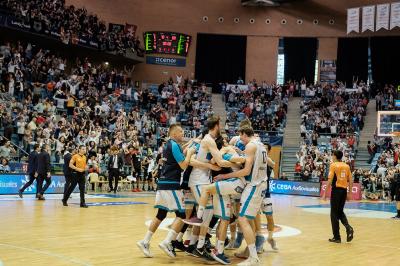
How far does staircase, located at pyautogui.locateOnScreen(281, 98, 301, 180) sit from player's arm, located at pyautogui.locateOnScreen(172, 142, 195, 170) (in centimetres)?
2257

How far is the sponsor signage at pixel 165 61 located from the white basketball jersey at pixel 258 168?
32.3 meters

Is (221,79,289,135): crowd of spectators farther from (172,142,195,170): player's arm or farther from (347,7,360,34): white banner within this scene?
(172,142,195,170): player's arm

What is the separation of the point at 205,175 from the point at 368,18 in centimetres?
2821

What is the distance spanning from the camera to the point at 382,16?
33188 millimetres

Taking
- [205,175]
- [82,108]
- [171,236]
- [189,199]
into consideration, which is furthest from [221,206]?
[82,108]

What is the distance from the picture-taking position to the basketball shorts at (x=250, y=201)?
8078 mm

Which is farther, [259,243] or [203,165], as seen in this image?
[259,243]

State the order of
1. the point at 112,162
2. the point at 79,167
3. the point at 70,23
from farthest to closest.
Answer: the point at 70,23 → the point at 112,162 → the point at 79,167

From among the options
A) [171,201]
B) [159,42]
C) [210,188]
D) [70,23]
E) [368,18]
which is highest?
[368,18]

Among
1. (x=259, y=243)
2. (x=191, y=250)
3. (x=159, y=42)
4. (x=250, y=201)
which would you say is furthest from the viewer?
(x=159, y=42)

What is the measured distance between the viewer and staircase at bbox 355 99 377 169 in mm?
31492

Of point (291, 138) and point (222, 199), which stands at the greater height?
point (291, 138)

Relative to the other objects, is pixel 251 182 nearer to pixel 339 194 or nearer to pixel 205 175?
pixel 205 175

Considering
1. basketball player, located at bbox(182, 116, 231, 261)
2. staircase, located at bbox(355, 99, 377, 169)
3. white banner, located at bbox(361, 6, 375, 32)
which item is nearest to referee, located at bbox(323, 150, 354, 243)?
basketball player, located at bbox(182, 116, 231, 261)
